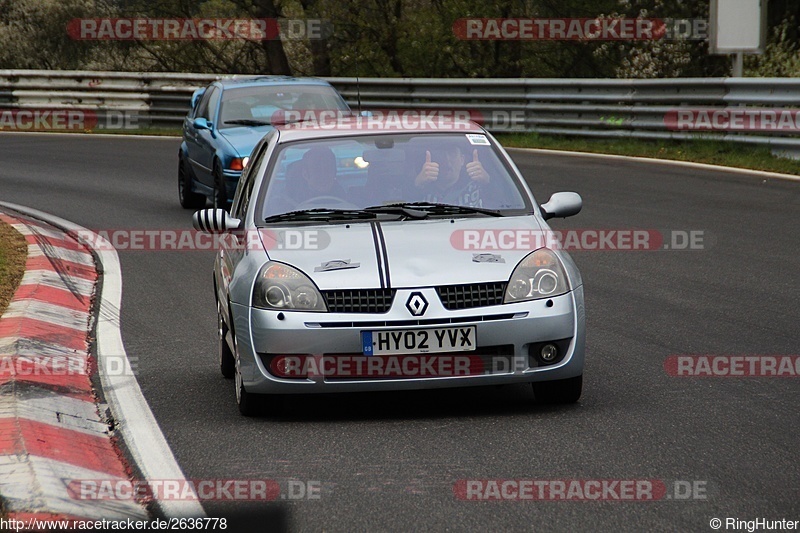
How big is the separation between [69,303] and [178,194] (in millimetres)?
8136

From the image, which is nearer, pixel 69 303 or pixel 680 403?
pixel 680 403

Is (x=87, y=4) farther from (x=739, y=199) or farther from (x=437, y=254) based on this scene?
(x=437, y=254)

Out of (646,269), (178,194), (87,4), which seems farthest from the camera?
(87,4)

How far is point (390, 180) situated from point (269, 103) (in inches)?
338

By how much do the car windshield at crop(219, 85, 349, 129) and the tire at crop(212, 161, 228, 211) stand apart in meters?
0.79

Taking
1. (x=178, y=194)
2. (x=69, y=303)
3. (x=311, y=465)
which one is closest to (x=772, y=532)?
(x=311, y=465)

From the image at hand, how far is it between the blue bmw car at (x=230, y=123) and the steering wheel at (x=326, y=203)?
7.03 metres

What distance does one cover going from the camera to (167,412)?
6.77 metres

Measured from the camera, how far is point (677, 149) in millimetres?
19938

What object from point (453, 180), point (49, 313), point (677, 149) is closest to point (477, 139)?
point (453, 180)

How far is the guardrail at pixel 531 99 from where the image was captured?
18516 millimetres

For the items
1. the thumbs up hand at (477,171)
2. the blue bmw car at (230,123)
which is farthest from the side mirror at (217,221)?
the blue bmw car at (230,123)

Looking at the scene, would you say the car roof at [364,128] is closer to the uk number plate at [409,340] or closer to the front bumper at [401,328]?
the front bumper at [401,328]

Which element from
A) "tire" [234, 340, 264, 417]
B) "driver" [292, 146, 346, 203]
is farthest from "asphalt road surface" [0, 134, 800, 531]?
"driver" [292, 146, 346, 203]
